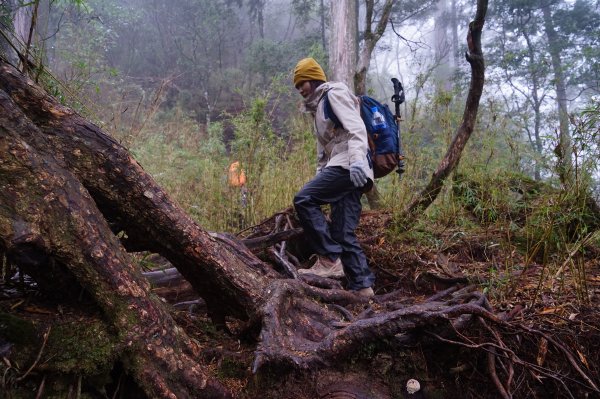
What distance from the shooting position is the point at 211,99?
17.3 metres

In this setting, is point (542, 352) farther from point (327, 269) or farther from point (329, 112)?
point (329, 112)

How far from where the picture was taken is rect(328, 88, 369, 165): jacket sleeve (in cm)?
290

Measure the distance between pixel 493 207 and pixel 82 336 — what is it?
3106mm

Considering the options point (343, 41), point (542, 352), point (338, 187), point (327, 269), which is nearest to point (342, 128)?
point (338, 187)

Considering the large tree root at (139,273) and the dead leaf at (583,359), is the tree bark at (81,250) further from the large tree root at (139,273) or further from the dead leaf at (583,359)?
the dead leaf at (583,359)

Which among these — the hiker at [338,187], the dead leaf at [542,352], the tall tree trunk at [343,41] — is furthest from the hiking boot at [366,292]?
the tall tree trunk at [343,41]

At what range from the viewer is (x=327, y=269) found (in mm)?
3145

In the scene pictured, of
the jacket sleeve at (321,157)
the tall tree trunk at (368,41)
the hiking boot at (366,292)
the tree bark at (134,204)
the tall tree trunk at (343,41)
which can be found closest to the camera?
the tree bark at (134,204)

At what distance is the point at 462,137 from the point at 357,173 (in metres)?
1.73

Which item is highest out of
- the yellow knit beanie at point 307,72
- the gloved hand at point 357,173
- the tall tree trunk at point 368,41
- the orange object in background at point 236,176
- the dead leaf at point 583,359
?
the tall tree trunk at point 368,41

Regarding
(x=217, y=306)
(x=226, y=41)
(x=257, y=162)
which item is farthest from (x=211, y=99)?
(x=217, y=306)

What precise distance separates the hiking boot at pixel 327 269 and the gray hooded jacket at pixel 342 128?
0.75 meters

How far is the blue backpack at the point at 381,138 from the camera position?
3.17 meters

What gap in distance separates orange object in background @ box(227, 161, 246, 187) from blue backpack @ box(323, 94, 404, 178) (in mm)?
1550
